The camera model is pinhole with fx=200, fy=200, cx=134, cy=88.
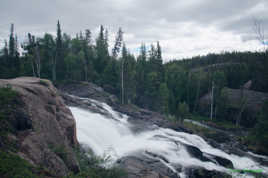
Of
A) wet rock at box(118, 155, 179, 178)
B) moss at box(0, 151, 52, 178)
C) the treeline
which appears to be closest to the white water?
wet rock at box(118, 155, 179, 178)

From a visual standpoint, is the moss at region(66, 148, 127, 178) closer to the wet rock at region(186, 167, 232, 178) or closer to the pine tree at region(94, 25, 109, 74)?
the wet rock at region(186, 167, 232, 178)

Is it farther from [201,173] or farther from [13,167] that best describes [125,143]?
[13,167]

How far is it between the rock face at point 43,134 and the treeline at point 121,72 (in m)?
23.0

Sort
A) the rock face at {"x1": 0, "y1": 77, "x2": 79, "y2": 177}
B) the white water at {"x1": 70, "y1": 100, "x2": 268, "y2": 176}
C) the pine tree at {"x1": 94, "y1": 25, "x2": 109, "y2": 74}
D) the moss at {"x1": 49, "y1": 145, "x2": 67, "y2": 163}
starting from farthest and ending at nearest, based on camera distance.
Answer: the pine tree at {"x1": 94, "y1": 25, "x2": 109, "y2": 74} → the white water at {"x1": 70, "y1": 100, "x2": 268, "y2": 176} → the moss at {"x1": 49, "y1": 145, "x2": 67, "y2": 163} → the rock face at {"x1": 0, "y1": 77, "x2": 79, "y2": 177}

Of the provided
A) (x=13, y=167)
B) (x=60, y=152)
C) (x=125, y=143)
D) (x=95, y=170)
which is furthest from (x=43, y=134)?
(x=125, y=143)

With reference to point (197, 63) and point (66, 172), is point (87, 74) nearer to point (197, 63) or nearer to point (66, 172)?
point (66, 172)

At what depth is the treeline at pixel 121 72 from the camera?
40.6 meters

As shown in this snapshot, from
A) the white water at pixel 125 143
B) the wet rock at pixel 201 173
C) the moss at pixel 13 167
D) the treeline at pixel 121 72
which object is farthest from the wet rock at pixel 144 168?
the treeline at pixel 121 72

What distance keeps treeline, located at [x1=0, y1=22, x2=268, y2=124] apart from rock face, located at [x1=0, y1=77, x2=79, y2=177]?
75.6 ft

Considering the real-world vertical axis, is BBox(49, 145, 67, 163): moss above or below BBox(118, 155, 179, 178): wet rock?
above

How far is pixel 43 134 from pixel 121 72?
34.2 metres

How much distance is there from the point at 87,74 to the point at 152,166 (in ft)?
114

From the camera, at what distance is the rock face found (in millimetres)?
7758

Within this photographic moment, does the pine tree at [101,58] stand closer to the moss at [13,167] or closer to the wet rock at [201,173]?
the wet rock at [201,173]
